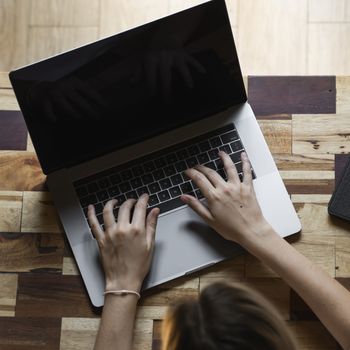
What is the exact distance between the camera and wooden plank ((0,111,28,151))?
116 centimetres

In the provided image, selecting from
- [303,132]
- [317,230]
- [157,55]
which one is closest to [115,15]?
[157,55]

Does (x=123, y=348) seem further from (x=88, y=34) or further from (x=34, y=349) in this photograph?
(x=88, y=34)

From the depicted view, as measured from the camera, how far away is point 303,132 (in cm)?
113

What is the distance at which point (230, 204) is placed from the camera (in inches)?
42.5

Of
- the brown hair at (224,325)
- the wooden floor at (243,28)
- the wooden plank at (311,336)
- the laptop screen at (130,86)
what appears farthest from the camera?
the wooden floor at (243,28)

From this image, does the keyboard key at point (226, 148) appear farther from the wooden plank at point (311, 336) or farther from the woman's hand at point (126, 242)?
the wooden plank at point (311, 336)

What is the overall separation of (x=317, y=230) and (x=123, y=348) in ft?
1.17

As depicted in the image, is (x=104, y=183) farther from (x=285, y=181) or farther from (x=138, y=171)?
(x=285, y=181)

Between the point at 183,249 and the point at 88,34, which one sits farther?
the point at 88,34

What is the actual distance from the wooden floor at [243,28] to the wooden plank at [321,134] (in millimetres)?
98

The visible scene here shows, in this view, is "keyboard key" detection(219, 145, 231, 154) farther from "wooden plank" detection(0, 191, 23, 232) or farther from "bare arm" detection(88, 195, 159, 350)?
"wooden plank" detection(0, 191, 23, 232)

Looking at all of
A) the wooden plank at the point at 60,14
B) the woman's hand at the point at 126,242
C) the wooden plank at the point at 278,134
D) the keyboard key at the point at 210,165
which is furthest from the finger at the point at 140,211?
the wooden plank at the point at 60,14

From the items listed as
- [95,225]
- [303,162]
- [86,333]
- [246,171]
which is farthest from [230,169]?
[86,333]

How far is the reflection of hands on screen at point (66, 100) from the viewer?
983mm
